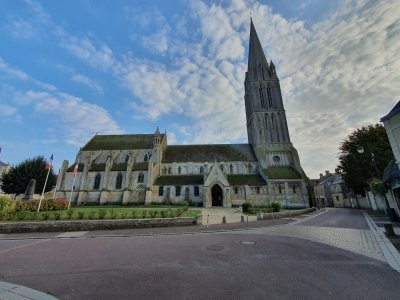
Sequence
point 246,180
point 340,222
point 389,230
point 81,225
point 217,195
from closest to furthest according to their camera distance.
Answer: point 389,230 → point 81,225 → point 340,222 → point 217,195 → point 246,180

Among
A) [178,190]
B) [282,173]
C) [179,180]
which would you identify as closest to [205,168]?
[179,180]

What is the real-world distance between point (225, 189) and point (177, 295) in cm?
3218

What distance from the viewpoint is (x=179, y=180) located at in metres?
39.4

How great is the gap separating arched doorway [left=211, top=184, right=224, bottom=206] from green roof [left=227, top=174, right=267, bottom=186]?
2973 millimetres

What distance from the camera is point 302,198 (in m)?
36.7

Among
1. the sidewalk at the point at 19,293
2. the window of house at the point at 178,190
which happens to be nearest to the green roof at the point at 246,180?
the window of house at the point at 178,190

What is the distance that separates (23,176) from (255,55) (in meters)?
61.6

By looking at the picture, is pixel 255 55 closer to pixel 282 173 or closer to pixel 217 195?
pixel 282 173

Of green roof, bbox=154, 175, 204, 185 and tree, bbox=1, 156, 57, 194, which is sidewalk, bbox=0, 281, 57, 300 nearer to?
green roof, bbox=154, 175, 204, 185

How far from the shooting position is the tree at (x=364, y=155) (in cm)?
2761

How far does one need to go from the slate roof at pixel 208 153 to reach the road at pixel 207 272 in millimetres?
34753

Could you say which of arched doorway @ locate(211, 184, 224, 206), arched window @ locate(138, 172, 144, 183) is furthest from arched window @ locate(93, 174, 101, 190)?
arched doorway @ locate(211, 184, 224, 206)

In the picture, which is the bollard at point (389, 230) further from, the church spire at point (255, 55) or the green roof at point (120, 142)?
the church spire at point (255, 55)

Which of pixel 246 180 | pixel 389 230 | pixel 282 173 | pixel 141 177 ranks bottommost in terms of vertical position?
pixel 389 230
